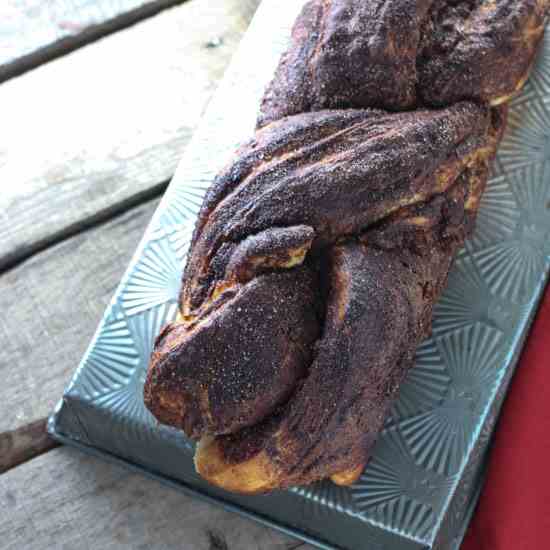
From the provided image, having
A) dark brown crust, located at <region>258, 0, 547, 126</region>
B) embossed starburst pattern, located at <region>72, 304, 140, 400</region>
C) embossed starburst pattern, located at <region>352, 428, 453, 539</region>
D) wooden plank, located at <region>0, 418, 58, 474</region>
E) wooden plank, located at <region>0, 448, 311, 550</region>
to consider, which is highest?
dark brown crust, located at <region>258, 0, 547, 126</region>

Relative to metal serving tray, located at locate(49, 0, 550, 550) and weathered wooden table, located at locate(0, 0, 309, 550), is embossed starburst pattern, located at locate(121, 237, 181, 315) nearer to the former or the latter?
metal serving tray, located at locate(49, 0, 550, 550)

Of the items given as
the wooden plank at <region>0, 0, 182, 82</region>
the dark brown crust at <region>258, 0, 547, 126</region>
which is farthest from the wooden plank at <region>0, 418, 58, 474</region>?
the wooden plank at <region>0, 0, 182, 82</region>

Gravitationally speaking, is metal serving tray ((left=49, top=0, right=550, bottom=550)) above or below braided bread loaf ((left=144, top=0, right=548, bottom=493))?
below

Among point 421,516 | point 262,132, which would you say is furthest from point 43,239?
point 421,516

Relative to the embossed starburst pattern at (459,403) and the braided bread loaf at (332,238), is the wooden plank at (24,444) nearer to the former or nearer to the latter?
the braided bread loaf at (332,238)

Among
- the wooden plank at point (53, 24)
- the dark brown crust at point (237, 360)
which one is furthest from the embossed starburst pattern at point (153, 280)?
the wooden plank at point (53, 24)

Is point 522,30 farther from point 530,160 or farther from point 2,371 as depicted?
point 2,371

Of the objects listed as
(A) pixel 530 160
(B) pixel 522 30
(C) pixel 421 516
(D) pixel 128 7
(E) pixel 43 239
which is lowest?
(C) pixel 421 516
